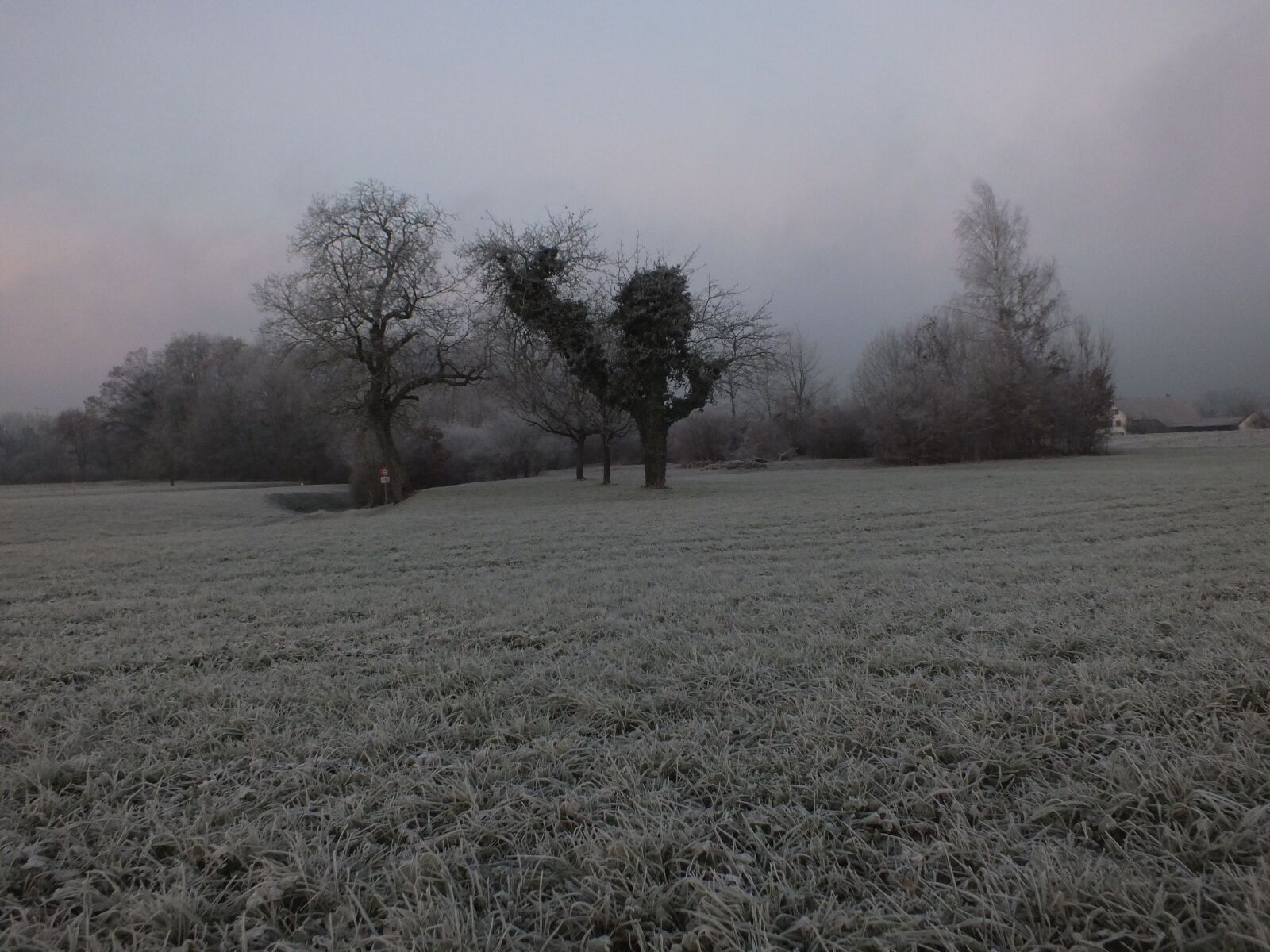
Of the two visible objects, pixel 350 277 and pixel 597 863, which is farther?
pixel 350 277

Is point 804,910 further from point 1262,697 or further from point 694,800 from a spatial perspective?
point 1262,697

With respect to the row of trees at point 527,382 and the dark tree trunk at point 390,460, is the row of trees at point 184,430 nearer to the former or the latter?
the row of trees at point 527,382

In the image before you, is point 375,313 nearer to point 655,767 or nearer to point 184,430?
point 655,767

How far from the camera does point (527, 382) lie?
18.2 meters

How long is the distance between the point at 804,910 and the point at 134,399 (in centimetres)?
4886

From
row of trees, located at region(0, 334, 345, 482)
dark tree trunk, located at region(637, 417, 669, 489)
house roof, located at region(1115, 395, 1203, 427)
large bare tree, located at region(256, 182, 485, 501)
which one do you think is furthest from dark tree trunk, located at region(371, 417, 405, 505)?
house roof, located at region(1115, 395, 1203, 427)

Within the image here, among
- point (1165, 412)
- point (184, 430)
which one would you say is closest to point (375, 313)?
point (184, 430)

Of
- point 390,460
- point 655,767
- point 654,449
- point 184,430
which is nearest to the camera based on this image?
point 655,767

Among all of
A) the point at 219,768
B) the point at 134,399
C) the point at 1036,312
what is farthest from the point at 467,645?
the point at 134,399

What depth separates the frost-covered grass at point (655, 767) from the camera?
1.25 m

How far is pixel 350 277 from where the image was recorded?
17578 mm

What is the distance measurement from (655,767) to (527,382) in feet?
56.4

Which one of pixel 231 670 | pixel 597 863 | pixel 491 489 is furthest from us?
pixel 491 489

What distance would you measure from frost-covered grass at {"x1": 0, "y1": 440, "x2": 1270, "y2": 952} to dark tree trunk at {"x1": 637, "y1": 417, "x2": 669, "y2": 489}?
500 inches
